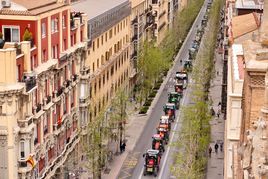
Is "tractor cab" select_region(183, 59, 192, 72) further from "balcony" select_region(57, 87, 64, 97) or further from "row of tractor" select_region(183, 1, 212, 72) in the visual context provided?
"balcony" select_region(57, 87, 64, 97)

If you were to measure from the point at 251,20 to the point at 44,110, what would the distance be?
2989 centimetres

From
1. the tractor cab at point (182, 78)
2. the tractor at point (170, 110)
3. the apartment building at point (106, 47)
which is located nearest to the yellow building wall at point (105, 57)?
the apartment building at point (106, 47)

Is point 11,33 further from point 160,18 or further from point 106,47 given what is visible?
point 160,18

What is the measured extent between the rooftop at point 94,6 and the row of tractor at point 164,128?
16460 millimetres

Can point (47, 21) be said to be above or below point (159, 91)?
above

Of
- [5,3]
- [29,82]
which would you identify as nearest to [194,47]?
[5,3]

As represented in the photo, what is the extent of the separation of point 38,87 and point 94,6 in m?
35.1

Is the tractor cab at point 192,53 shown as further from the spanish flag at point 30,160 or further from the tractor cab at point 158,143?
the spanish flag at point 30,160

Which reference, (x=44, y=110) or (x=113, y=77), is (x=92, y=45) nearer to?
(x=113, y=77)

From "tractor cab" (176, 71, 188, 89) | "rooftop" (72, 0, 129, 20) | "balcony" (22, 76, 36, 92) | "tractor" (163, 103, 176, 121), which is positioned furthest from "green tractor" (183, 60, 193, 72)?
"balcony" (22, 76, 36, 92)

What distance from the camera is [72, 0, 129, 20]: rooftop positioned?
80.7 meters

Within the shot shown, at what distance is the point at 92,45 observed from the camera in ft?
252

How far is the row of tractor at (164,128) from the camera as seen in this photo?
220 feet

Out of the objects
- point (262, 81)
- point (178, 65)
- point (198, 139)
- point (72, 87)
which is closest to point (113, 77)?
point (72, 87)
